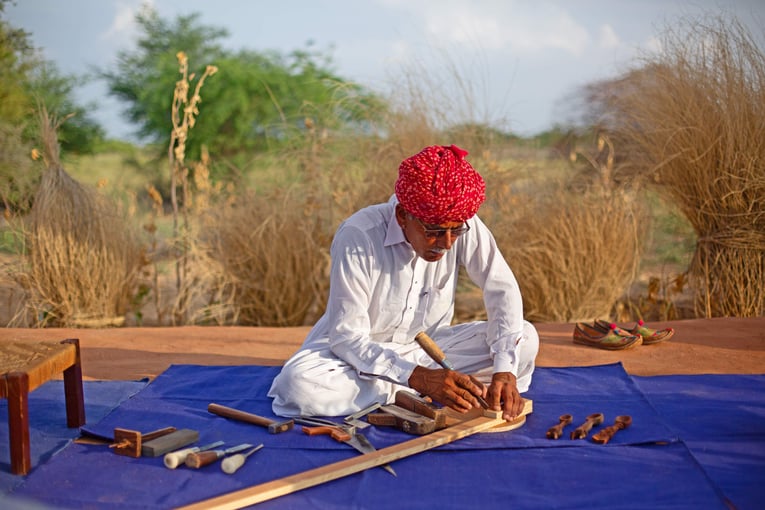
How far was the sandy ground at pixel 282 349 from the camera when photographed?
4.20 metres

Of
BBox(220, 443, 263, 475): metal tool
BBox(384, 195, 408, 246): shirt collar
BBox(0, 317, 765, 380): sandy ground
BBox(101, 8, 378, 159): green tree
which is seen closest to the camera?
BBox(220, 443, 263, 475): metal tool

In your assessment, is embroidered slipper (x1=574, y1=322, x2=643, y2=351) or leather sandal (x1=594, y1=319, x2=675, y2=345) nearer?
embroidered slipper (x1=574, y1=322, x2=643, y2=351)

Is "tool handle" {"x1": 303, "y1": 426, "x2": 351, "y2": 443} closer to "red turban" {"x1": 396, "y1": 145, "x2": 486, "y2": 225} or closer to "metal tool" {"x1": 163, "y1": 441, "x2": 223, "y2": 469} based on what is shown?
"metal tool" {"x1": 163, "y1": 441, "x2": 223, "y2": 469}

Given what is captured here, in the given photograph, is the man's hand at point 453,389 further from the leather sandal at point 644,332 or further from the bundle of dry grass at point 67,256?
the bundle of dry grass at point 67,256

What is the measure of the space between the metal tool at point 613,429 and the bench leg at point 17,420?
2023 mm

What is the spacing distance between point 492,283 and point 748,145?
316 cm

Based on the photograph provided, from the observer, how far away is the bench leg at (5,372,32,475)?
2.68 m

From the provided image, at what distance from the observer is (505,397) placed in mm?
3043

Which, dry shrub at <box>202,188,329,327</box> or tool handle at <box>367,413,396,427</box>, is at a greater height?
dry shrub at <box>202,188,329,327</box>

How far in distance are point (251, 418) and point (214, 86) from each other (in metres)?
13.3

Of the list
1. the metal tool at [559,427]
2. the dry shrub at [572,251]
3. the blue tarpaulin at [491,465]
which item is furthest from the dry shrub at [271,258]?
the metal tool at [559,427]

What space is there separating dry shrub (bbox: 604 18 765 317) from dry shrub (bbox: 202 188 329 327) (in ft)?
8.56

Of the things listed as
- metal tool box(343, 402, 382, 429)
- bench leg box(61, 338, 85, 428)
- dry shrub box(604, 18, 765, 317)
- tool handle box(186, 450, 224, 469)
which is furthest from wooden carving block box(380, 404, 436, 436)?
dry shrub box(604, 18, 765, 317)

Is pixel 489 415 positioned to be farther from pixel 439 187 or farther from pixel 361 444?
pixel 439 187
